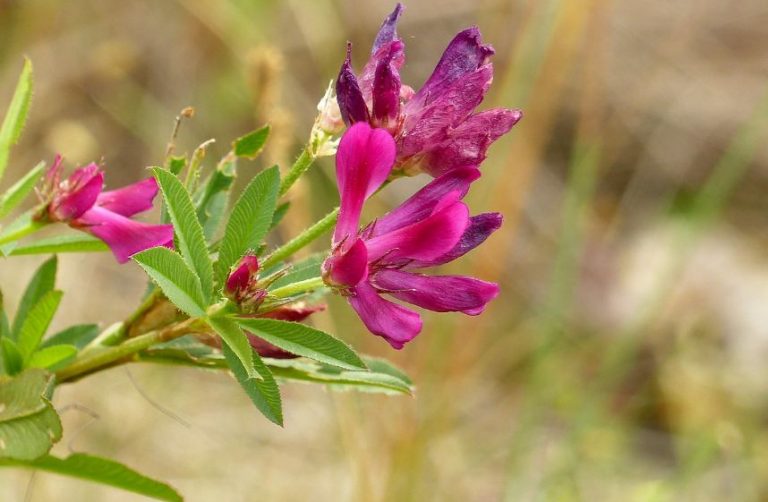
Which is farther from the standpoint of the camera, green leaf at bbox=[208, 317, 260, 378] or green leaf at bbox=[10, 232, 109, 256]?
green leaf at bbox=[10, 232, 109, 256]

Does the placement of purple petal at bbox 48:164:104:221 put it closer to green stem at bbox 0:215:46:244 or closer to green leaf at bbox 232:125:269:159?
green stem at bbox 0:215:46:244

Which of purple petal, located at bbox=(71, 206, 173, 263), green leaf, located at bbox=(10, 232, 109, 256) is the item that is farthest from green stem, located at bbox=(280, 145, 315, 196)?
green leaf, located at bbox=(10, 232, 109, 256)

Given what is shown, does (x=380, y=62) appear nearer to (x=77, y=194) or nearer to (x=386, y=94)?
(x=386, y=94)

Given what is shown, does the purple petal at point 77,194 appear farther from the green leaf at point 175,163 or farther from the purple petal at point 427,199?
the purple petal at point 427,199

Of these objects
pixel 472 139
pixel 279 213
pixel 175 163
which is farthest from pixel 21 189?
pixel 472 139

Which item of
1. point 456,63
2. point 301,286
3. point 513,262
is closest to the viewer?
point 301,286

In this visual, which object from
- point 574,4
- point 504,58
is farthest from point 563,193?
point 574,4
